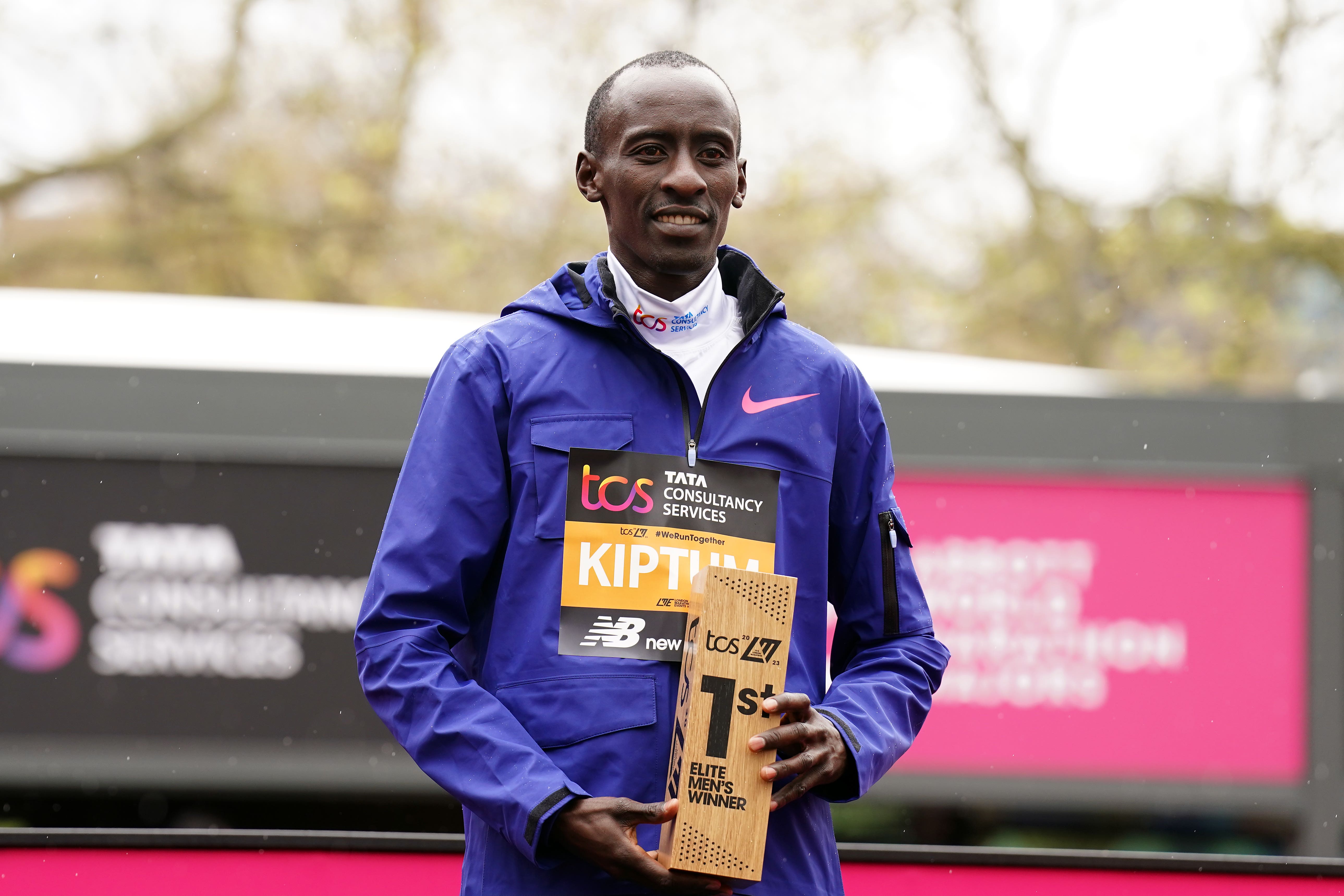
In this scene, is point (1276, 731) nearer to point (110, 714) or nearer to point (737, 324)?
point (737, 324)

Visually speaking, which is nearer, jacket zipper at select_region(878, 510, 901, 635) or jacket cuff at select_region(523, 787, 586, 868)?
jacket cuff at select_region(523, 787, 586, 868)

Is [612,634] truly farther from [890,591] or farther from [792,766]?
[890,591]

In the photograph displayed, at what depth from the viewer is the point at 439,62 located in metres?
13.1

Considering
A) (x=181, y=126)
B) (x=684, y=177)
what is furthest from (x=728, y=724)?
(x=181, y=126)

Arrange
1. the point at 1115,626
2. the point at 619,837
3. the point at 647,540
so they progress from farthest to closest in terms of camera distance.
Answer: the point at 1115,626, the point at 647,540, the point at 619,837

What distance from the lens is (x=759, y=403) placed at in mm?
1827

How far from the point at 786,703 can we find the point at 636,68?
917 mm

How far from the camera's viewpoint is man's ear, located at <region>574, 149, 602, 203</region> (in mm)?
1903

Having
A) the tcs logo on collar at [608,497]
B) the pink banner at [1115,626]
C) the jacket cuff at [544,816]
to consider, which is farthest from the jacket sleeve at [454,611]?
the pink banner at [1115,626]

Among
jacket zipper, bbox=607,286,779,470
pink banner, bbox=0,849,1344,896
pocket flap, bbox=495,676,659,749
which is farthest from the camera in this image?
pink banner, bbox=0,849,1344,896

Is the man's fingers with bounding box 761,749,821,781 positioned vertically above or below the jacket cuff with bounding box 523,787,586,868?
above

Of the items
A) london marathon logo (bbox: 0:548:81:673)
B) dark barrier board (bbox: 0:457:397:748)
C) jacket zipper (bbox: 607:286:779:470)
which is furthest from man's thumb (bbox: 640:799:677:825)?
london marathon logo (bbox: 0:548:81:673)

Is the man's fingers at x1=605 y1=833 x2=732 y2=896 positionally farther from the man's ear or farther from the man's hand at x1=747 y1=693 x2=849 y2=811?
the man's ear

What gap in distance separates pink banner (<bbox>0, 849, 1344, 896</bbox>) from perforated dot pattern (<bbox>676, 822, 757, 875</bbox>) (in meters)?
1.93
